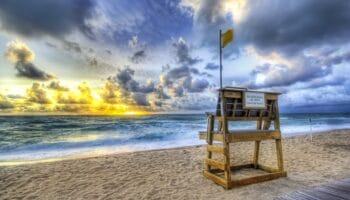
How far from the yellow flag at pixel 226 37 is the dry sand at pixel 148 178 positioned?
3458mm

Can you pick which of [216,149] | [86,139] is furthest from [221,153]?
[86,139]

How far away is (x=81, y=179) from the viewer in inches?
217

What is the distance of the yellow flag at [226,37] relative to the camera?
15.2 feet

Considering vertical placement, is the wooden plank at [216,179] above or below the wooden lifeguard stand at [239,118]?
below

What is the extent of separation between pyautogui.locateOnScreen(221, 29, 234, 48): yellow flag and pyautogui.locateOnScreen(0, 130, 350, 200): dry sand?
3.46 m

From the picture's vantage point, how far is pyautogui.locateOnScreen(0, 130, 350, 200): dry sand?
14.3 feet

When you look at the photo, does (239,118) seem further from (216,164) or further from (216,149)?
(216,164)

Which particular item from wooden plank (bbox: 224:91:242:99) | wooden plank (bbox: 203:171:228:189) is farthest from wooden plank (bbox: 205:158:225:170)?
wooden plank (bbox: 224:91:242:99)

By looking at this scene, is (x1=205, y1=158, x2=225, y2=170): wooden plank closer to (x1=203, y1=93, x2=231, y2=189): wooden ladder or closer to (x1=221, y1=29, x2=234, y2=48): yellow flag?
(x1=203, y1=93, x2=231, y2=189): wooden ladder

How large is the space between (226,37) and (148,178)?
170 inches

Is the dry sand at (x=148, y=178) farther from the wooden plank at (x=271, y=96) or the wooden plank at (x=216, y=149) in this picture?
the wooden plank at (x=271, y=96)

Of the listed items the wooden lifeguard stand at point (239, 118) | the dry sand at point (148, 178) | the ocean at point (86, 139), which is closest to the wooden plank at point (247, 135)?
the wooden lifeguard stand at point (239, 118)

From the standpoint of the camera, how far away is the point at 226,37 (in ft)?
15.6

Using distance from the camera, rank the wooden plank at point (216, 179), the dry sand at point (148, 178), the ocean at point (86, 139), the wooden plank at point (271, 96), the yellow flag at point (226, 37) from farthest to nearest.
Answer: the ocean at point (86, 139) → the wooden plank at point (271, 96) → the yellow flag at point (226, 37) → the wooden plank at point (216, 179) → the dry sand at point (148, 178)
